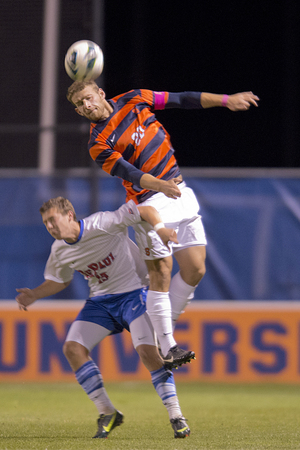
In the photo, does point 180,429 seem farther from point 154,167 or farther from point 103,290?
point 154,167

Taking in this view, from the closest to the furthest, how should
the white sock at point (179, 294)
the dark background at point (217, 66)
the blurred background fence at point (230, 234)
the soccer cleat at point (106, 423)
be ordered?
1. the soccer cleat at point (106, 423)
2. the white sock at point (179, 294)
3. the blurred background fence at point (230, 234)
4. the dark background at point (217, 66)

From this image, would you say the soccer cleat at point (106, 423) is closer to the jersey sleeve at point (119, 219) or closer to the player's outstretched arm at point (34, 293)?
the player's outstretched arm at point (34, 293)

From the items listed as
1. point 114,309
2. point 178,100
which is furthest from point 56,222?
point 178,100

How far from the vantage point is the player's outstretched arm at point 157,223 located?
3.94 m

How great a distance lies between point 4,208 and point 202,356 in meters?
2.73

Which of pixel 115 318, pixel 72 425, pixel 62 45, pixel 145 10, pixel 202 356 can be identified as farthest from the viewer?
pixel 145 10

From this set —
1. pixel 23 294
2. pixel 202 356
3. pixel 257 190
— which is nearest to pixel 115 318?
pixel 23 294

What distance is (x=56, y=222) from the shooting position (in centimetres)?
421

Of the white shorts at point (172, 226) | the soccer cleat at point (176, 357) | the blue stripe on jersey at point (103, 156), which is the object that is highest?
the blue stripe on jersey at point (103, 156)

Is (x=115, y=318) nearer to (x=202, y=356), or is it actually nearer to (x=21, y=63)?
(x=202, y=356)

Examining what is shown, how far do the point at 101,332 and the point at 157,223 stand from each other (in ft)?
2.76

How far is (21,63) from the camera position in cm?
777

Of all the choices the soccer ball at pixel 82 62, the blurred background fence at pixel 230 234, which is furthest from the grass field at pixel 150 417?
the soccer ball at pixel 82 62

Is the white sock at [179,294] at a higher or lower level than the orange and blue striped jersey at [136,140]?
lower
